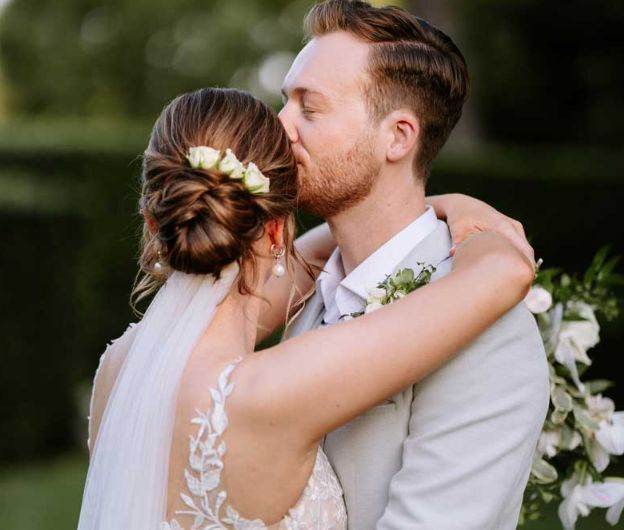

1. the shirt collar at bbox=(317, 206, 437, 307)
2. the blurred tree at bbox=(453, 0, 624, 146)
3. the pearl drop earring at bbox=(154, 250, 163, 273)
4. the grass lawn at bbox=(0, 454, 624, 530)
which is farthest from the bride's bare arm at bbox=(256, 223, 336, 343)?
the blurred tree at bbox=(453, 0, 624, 146)

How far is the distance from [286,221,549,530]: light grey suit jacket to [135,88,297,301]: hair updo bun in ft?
1.84

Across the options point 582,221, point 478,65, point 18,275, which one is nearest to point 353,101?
point 18,275

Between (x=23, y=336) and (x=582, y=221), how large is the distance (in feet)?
16.6

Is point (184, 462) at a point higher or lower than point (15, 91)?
higher

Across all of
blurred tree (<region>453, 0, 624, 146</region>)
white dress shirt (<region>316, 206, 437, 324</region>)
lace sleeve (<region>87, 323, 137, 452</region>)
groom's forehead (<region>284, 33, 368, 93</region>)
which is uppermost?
groom's forehead (<region>284, 33, 368, 93</region>)

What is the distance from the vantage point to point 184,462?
98.7 inches

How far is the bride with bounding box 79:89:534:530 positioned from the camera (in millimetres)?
2418

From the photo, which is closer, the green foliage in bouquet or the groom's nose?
the groom's nose

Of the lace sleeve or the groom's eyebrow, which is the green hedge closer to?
the groom's eyebrow

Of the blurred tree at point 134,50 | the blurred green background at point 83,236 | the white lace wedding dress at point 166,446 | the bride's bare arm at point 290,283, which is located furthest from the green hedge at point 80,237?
the blurred tree at point 134,50

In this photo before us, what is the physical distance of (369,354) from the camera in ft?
7.88

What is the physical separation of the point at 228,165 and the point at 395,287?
0.60 metres

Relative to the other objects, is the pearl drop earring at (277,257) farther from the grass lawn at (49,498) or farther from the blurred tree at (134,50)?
the blurred tree at (134,50)

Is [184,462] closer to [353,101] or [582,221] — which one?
[353,101]
